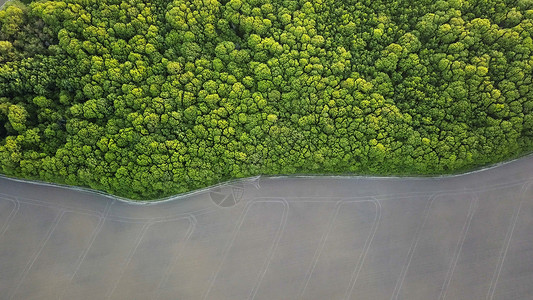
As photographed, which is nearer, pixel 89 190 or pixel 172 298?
pixel 172 298

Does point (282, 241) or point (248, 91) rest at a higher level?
point (248, 91)

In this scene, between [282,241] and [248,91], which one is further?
[282,241]

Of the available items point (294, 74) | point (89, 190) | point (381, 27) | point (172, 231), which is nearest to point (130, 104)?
point (89, 190)

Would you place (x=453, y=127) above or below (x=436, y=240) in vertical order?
above

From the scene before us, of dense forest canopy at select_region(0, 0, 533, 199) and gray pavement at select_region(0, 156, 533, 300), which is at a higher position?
dense forest canopy at select_region(0, 0, 533, 199)

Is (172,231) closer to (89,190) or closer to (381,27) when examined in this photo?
(89,190)
